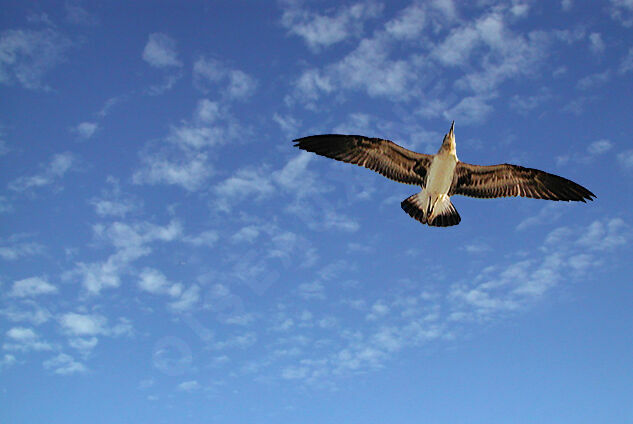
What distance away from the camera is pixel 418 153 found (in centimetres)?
1324

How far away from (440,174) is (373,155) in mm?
1710

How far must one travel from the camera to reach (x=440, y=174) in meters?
13.3

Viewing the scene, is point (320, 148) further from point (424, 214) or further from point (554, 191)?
point (554, 191)

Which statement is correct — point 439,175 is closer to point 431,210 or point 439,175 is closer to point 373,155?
point 431,210

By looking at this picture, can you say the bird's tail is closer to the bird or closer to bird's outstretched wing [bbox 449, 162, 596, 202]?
the bird

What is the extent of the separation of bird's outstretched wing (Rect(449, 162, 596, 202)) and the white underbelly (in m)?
0.28

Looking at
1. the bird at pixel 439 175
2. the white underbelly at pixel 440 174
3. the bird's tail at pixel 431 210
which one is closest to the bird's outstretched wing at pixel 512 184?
the bird at pixel 439 175

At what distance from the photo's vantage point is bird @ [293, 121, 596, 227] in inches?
521

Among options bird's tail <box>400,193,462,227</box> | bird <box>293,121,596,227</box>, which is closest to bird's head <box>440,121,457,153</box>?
bird <box>293,121,596,227</box>

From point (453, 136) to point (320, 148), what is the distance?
3.26m

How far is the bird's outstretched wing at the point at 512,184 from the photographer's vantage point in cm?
1332

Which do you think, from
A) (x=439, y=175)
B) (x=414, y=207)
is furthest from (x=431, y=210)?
(x=439, y=175)

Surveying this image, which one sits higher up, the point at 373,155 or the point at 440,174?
the point at 373,155

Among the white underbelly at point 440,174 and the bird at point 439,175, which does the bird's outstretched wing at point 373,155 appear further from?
the white underbelly at point 440,174
